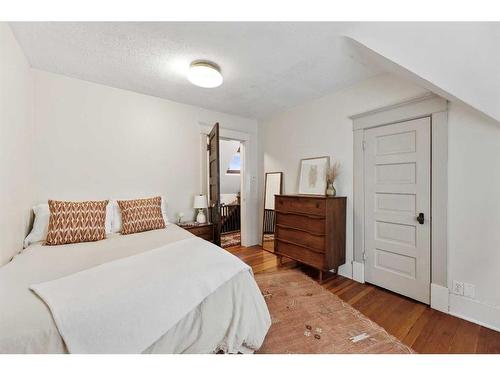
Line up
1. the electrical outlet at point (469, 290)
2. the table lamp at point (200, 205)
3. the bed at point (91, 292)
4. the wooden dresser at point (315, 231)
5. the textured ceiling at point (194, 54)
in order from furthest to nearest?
1. the table lamp at point (200, 205)
2. the wooden dresser at point (315, 231)
3. the electrical outlet at point (469, 290)
4. the textured ceiling at point (194, 54)
5. the bed at point (91, 292)

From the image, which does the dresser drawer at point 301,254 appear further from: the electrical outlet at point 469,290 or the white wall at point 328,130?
the electrical outlet at point 469,290

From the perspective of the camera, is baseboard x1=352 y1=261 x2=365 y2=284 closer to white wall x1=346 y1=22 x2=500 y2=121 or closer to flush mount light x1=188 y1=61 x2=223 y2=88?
white wall x1=346 y1=22 x2=500 y2=121

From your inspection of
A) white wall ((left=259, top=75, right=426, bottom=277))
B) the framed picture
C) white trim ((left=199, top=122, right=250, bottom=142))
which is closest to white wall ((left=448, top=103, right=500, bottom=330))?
white wall ((left=259, top=75, right=426, bottom=277))

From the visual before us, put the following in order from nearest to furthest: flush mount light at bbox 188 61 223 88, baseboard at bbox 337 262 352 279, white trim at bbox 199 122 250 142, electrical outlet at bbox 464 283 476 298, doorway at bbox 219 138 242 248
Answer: electrical outlet at bbox 464 283 476 298 < flush mount light at bbox 188 61 223 88 < baseboard at bbox 337 262 352 279 < white trim at bbox 199 122 250 142 < doorway at bbox 219 138 242 248

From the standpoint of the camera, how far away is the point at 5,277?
1.12 metres

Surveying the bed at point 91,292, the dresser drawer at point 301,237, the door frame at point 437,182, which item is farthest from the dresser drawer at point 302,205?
the bed at point 91,292

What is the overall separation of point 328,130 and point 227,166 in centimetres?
317

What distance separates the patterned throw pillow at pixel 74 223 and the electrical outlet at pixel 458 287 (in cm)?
323

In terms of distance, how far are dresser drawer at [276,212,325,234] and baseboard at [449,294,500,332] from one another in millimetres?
1217

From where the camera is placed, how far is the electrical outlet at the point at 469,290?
1703 millimetres

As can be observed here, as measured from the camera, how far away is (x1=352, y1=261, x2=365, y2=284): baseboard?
2.43 metres

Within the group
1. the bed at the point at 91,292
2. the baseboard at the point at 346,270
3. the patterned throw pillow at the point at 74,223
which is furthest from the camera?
the baseboard at the point at 346,270

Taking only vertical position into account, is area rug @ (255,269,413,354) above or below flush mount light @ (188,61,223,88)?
below
